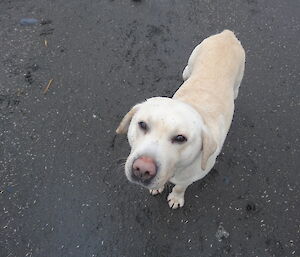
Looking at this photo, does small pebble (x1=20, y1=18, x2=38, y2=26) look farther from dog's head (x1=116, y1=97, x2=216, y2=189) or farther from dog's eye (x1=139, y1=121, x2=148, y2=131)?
dog's eye (x1=139, y1=121, x2=148, y2=131)

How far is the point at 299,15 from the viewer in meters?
4.61

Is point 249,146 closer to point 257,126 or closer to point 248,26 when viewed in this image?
point 257,126

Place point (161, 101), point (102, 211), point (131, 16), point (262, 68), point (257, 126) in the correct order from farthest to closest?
1. point (131, 16)
2. point (262, 68)
3. point (257, 126)
4. point (102, 211)
5. point (161, 101)

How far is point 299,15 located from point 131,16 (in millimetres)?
2128

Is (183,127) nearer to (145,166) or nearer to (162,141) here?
(162,141)

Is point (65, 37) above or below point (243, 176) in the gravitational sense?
above

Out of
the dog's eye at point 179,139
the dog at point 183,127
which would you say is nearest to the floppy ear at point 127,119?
the dog at point 183,127

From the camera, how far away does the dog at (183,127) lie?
2.16m

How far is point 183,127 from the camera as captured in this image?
2.20m

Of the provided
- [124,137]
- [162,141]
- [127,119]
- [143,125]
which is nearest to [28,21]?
[124,137]

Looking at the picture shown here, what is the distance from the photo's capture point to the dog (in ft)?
7.09

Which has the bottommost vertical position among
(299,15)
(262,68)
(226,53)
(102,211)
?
(102,211)

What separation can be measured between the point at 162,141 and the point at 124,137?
134 cm

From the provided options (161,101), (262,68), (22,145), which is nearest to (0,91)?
(22,145)
